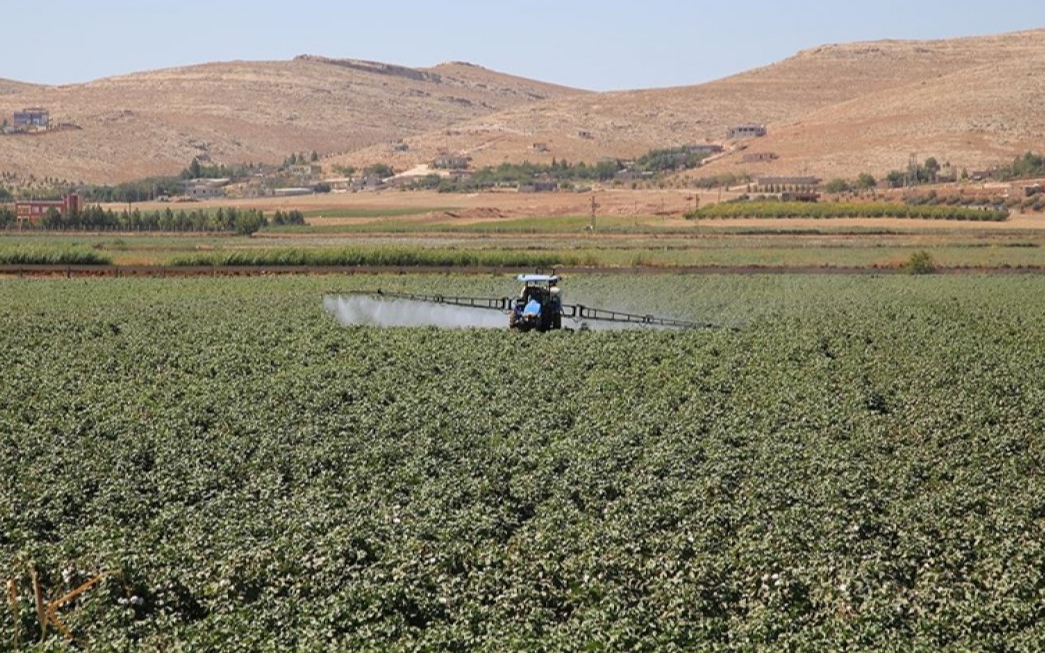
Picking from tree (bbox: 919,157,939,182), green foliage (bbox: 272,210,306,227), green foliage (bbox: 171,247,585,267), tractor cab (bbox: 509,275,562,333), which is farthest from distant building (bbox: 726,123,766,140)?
tractor cab (bbox: 509,275,562,333)

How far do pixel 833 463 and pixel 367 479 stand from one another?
5939mm

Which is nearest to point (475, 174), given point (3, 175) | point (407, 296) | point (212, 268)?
point (3, 175)

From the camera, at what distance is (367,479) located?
18.3m

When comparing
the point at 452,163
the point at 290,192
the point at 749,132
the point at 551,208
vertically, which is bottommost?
the point at 551,208

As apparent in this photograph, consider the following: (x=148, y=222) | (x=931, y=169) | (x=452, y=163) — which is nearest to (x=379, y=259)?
(x=148, y=222)

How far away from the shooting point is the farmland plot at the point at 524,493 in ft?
43.9

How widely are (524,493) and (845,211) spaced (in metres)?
83.4

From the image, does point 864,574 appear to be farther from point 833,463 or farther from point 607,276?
point 607,276

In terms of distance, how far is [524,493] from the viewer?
1775cm

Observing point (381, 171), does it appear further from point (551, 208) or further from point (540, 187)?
point (551, 208)

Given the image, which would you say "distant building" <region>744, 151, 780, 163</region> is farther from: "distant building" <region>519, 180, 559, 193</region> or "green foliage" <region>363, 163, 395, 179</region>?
"green foliage" <region>363, 163, 395, 179</region>

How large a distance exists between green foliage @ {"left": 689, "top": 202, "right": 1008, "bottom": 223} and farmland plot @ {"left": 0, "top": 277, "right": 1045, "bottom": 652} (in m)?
66.1

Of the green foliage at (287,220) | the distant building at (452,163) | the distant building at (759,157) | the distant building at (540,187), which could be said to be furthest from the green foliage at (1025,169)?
the distant building at (452,163)

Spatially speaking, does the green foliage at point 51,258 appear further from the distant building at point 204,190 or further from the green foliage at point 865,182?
the distant building at point 204,190
